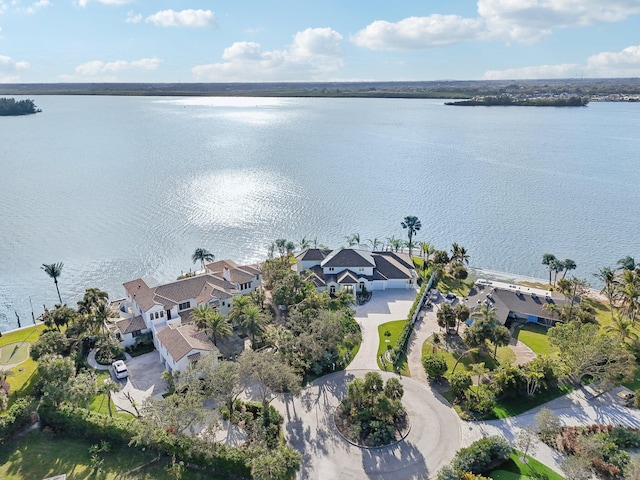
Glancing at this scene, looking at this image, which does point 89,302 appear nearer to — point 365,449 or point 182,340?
point 182,340

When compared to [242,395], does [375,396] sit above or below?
above

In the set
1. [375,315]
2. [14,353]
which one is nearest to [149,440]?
[14,353]

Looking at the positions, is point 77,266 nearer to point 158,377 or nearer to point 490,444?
point 158,377

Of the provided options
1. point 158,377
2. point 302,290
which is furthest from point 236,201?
point 158,377

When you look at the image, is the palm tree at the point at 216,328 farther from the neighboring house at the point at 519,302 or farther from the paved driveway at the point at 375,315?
the neighboring house at the point at 519,302

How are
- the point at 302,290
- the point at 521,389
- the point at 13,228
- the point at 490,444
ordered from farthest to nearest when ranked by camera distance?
1. the point at 13,228
2. the point at 302,290
3. the point at 521,389
4. the point at 490,444

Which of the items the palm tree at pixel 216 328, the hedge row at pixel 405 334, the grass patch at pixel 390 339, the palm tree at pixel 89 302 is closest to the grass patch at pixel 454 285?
the hedge row at pixel 405 334

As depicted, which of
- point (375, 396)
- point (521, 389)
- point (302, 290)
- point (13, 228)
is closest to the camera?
point (375, 396)
